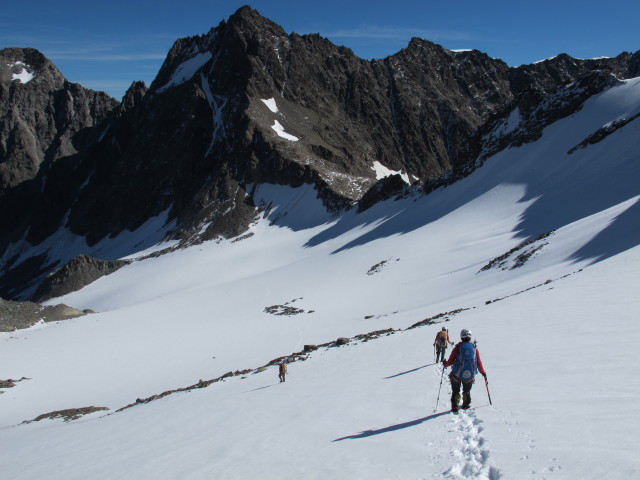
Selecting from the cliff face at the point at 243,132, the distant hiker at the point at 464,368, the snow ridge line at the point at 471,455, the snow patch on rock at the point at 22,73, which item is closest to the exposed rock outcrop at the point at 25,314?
the cliff face at the point at 243,132

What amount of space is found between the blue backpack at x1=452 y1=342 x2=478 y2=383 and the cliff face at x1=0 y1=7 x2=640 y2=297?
48825 mm

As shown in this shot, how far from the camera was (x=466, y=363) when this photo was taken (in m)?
8.85

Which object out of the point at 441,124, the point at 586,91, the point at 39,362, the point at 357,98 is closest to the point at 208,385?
the point at 39,362

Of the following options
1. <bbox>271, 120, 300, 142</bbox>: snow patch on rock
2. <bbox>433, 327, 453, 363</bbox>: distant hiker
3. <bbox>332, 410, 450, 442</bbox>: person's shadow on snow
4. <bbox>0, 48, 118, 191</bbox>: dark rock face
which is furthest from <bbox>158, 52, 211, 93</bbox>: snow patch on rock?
<bbox>332, 410, 450, 442</bbox>: person's shadow on snow

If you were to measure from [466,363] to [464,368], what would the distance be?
10cm

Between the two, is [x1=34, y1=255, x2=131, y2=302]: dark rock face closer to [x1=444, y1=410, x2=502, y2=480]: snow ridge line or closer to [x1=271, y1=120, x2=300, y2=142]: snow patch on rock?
[x1=271, y1=120, x2=300, y2=142]: snow patch on rock

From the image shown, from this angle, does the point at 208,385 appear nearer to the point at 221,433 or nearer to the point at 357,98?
the point at 221,433

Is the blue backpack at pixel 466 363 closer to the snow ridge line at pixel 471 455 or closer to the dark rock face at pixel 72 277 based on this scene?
the snow ridge line at pixel 471 455

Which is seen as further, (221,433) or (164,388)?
(164,388)

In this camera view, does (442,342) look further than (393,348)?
No

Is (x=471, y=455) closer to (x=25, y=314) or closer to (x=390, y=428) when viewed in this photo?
(x=390, y=428)

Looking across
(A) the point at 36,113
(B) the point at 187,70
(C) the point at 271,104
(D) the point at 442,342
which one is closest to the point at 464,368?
(D) the point at 442,342

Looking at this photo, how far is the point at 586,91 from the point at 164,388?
5099 centimetres

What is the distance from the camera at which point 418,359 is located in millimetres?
13891
